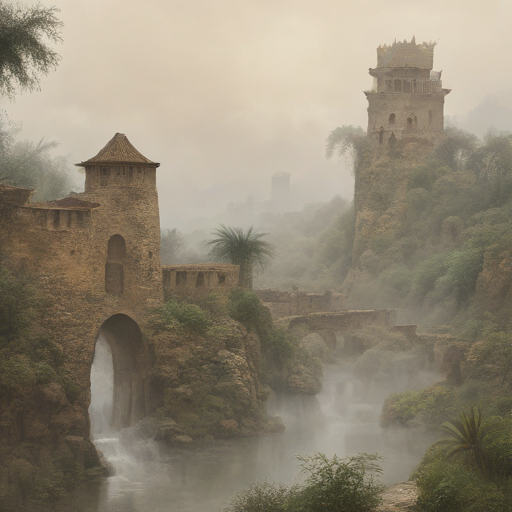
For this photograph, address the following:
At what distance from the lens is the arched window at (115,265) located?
47.1 m

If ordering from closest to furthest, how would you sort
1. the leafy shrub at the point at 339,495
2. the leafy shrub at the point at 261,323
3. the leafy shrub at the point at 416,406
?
the leafy shrub at the point at 339,495
the leafy shrub at the point at 416,406
the leafy shrub at the point at 261,323

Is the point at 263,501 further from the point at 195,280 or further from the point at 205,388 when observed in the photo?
the point at 195,280

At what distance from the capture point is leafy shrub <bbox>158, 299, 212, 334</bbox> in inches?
1886

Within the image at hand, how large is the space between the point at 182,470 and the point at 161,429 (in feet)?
10.2

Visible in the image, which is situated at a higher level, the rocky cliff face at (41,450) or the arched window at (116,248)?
the arched window at (116,248)

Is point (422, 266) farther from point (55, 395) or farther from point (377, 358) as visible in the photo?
point (55, 395)

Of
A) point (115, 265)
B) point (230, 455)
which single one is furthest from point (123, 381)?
point (230, 455)

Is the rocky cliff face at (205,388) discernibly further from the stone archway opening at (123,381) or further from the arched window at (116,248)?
the arched window at (116,248)

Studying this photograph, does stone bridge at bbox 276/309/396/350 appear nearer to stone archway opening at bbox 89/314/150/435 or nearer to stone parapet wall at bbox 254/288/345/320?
stone parapet wall at bbox 254/288/345/320

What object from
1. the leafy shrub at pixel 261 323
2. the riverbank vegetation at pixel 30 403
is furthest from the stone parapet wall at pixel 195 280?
the riverbank vegetation at pixel 30 403

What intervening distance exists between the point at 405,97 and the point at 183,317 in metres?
38.7

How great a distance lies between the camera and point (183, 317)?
159 feet

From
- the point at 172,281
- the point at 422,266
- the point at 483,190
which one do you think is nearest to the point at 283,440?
the point at 172,281

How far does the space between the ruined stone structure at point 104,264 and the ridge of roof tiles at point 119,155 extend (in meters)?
0.04
